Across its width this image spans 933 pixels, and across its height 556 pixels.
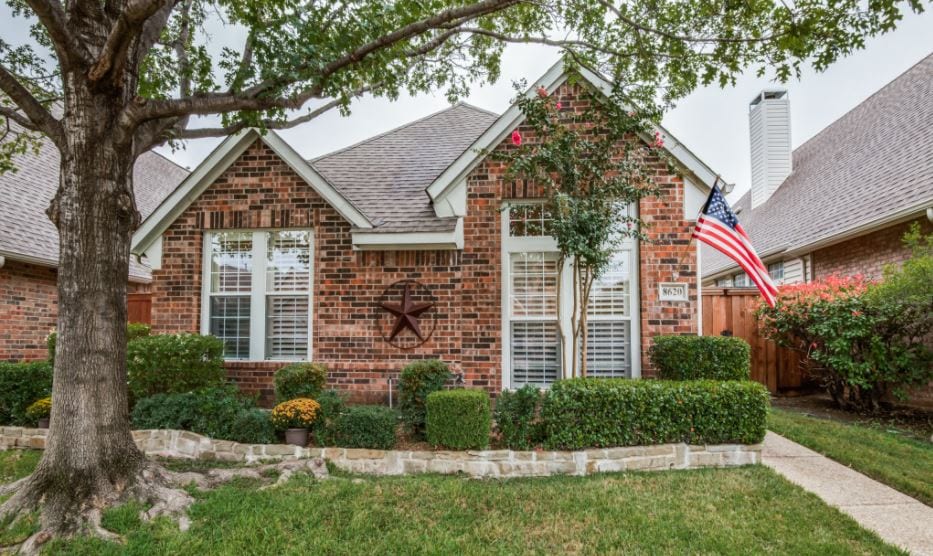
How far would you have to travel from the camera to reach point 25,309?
381 inches

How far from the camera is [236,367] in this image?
7.80 metres

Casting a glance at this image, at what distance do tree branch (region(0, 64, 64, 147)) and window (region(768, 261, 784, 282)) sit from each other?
15.1 metres

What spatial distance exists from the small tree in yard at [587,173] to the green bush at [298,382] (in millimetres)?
3565

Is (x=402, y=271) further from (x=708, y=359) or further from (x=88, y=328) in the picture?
(x=708, y=359)

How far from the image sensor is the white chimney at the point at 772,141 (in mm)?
16641

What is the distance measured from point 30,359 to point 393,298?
26.0 ft

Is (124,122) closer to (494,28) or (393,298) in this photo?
(393,298)

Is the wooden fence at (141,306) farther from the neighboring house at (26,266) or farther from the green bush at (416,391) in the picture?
the green bush at (416,391)

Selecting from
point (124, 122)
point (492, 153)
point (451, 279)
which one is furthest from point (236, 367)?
point (492, 153)

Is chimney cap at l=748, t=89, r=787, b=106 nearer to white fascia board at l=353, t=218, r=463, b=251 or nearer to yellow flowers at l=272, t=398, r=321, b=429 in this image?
white fascia board at l=353, t=218, r=463, b=251

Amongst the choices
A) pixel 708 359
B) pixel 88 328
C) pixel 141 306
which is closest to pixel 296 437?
pixel 88 328

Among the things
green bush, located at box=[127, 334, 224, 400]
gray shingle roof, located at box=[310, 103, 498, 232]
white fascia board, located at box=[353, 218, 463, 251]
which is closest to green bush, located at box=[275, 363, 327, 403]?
green bush, located at box=[127, 334, 224, 400]

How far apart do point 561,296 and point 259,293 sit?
4781 mm

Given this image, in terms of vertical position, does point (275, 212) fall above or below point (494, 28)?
below
